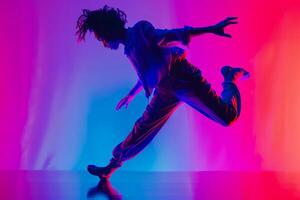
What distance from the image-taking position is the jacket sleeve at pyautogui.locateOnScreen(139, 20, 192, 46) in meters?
2.00

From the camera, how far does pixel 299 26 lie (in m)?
3.44

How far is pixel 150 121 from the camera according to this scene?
2.39 m

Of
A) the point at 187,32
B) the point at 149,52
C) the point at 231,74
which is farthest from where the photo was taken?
the point at 231,74

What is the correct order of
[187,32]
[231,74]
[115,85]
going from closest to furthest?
[187,32]
[231,74]
[115,85]

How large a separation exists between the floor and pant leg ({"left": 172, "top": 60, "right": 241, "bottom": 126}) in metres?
0.45

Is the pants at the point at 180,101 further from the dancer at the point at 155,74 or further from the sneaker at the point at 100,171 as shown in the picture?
the sneaker at the point at 100,171

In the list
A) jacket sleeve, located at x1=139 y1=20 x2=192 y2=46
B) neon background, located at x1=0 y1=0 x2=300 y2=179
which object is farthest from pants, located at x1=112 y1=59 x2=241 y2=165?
neon background, located at x1=0 y1=0 x2=300 y2=179

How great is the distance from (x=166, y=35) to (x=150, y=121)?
0.60m

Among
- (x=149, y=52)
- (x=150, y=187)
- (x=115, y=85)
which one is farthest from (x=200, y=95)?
(x=115, y=85)

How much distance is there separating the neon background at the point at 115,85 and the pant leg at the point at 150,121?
3.16ft

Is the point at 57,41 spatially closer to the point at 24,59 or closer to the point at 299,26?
the point at 24,59

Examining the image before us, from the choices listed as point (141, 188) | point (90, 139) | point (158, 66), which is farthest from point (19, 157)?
point (158, 66)

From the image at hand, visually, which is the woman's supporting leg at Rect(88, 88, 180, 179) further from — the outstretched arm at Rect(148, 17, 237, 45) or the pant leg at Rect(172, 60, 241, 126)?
the outstretched arm at Rect(148, 17, 237, 45)

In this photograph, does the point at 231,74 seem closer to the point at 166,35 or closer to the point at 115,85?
the point at 166,35
